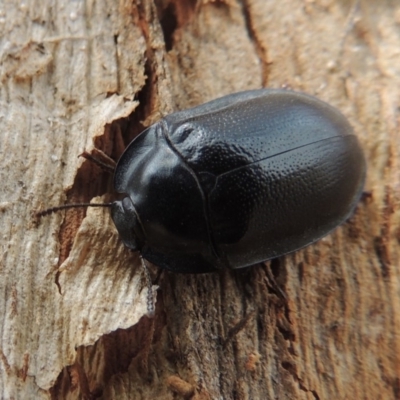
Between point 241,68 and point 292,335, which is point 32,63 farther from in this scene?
point 292,335

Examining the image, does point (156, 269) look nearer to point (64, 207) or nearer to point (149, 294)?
point (149, 294)

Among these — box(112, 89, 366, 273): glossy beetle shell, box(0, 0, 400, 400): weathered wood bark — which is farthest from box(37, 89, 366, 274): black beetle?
box(0, 0, 400, 400): weathered wood bark

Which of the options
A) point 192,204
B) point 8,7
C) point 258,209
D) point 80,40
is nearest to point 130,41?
A: point 80,40

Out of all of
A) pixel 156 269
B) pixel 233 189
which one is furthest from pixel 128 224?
pixel 233 189

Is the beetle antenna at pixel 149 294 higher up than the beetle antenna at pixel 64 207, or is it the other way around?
the beetle antenna at pixel 64 207

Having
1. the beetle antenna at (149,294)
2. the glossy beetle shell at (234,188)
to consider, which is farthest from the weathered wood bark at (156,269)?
the glossy beetle shell at (234,188)

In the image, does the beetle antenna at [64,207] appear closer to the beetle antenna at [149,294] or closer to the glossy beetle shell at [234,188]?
the glossy beetle shell at [234,188]
